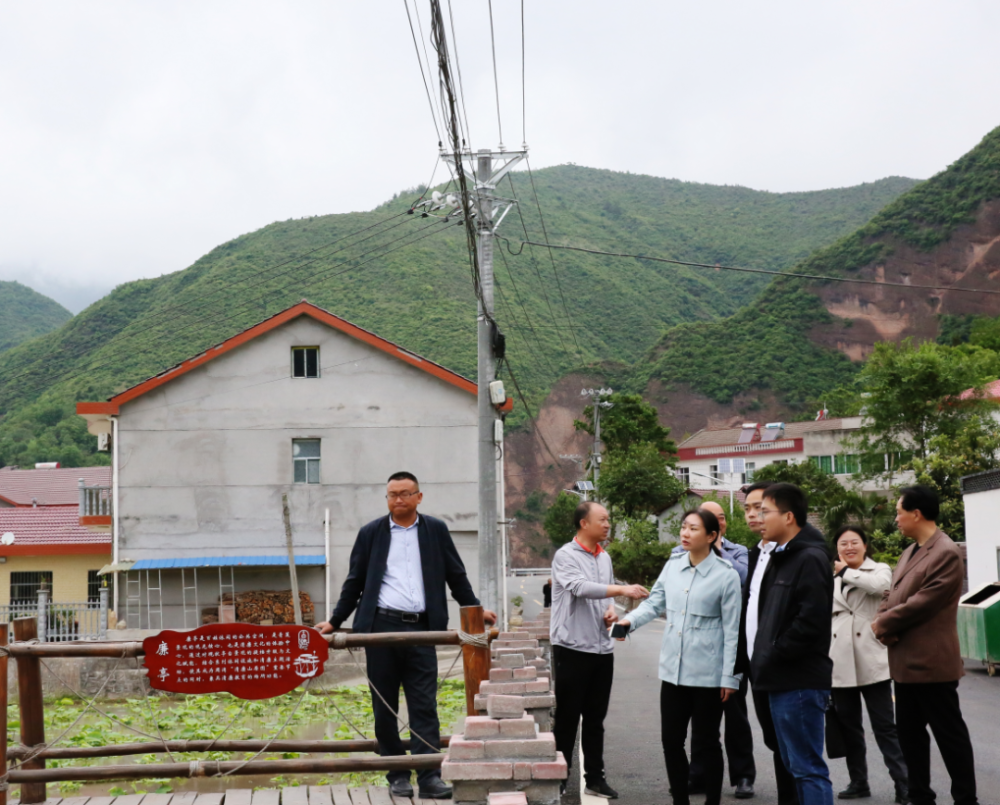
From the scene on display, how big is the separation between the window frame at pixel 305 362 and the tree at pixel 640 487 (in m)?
24.3

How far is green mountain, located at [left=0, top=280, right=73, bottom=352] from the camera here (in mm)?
103238

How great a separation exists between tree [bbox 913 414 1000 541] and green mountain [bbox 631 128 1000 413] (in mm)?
54758

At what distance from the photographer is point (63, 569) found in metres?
28.6

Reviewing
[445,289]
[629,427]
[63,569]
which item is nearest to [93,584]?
[63,569]

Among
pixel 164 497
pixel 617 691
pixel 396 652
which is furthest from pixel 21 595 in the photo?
pixel 396 652

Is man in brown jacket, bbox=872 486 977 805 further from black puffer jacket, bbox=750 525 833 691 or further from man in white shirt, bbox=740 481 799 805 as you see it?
black puffer jacket, bbox=750 525 833 691

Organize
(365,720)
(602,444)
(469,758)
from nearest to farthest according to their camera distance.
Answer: (469,758)
(365,720)
(602,444)

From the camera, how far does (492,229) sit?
1652 cm

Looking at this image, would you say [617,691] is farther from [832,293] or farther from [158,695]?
[832,293]

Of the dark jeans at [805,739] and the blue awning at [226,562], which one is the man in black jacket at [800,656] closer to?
the dark jeans at [805,739]

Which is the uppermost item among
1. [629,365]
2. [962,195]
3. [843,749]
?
[962,195]

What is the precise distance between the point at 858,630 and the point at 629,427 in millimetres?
49453

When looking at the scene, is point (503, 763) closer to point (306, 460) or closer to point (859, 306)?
point (306, 460)

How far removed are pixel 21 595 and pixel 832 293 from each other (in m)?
78.7
